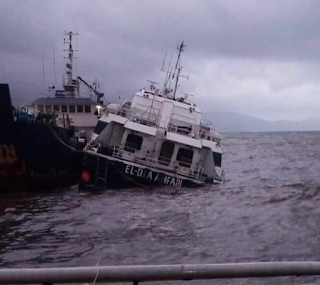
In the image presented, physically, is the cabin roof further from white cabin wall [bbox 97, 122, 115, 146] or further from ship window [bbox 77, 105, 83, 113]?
white cabin wall [bbox 97, 122, 115, 146]

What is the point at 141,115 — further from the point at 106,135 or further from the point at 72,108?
the point at 72,108

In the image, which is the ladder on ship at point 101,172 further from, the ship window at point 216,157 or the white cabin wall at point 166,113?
the ship window at point 216,157

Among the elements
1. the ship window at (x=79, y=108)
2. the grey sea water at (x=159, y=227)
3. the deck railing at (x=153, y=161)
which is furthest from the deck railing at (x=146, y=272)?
the ship window at (x=79, y=108)

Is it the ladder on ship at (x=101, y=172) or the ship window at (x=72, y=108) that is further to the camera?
the ship window at (x=72, y=108)

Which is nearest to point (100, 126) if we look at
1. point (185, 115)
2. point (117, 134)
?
point (117, 134)

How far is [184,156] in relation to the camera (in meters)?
22.0

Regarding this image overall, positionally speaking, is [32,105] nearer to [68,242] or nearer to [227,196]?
[227,196]

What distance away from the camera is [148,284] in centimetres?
Answer: 725

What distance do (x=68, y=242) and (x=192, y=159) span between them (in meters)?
11.9

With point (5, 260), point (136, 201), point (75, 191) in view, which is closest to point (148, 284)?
point (5, 260)

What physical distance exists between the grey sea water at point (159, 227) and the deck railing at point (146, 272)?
4.80 meters

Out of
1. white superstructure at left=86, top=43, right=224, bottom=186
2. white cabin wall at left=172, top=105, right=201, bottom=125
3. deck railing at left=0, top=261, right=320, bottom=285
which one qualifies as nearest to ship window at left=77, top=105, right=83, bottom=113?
white superstructure at left=86, top=43, right=224, bottom=186

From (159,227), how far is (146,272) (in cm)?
1024

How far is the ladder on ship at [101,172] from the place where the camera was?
19562 mm
